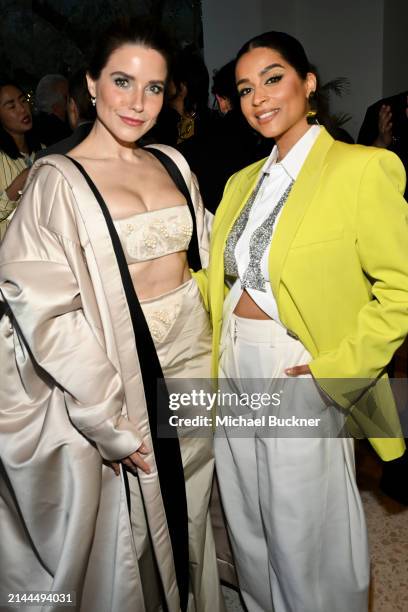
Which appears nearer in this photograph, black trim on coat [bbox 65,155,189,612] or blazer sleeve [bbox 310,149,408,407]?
blazer sleeve [bbox 310,149,408,407]

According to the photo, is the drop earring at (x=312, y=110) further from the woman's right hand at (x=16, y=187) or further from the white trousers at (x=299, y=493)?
the woman's right hand at (x=16, y=187)

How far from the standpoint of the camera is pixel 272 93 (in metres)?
1.51

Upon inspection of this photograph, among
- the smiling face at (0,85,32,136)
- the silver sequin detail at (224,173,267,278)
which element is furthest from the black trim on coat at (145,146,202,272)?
the smiling face at (0,85,32,136)

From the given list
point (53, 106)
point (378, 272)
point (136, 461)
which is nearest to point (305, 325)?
point (378, 272)

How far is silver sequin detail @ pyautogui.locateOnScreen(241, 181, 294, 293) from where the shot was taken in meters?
1.49

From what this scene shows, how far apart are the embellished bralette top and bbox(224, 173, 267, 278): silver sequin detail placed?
0.47 ft

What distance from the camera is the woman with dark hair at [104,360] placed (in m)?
1.42

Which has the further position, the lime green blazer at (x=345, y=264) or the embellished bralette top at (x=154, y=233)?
the embellished bralette top at (x=154, y=233)

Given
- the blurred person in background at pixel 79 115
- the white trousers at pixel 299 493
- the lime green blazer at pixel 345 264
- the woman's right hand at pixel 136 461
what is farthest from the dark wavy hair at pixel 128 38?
the woman's right hand at pixel 136 461

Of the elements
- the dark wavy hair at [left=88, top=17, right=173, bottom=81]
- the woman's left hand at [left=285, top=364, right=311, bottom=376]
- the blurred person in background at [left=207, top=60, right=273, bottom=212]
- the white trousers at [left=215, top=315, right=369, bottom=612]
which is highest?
the dark wavy hair at [left=88, top=17, right=173, bottom=81]

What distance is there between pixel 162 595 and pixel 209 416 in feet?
1.88

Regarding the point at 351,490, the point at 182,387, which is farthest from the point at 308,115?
the point at 351,490

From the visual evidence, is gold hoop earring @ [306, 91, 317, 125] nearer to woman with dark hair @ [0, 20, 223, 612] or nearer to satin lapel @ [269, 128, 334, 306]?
satin lapel @ [269, 128, 334, 306]

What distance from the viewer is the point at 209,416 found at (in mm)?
1770
